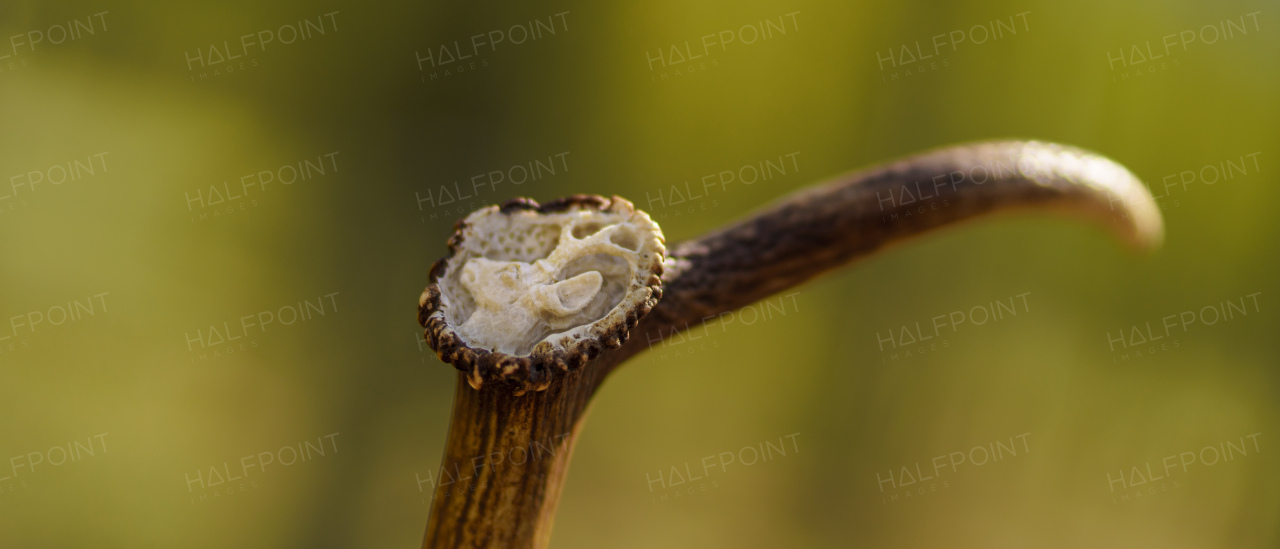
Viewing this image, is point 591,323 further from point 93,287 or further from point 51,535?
point 51,535

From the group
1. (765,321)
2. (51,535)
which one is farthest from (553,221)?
(765,321)

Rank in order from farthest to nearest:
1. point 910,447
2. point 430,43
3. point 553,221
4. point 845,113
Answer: point 910,447 < point 845,113 < point 430,43 < point 553,221

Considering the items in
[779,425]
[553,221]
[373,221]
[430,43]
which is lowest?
[779,425]
